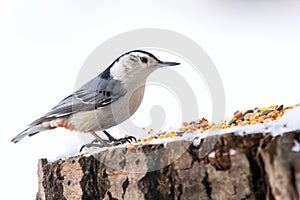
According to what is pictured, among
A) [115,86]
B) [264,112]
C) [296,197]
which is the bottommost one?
[296,197]

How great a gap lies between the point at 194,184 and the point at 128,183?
0.54 ft

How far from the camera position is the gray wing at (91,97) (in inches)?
43.9

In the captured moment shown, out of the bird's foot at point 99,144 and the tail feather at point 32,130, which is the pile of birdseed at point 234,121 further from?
the tail feather at point 32,130

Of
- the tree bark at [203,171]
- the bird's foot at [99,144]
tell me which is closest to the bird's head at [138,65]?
the bird's foot at [99,144]

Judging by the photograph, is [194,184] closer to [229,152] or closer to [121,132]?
[229,152]

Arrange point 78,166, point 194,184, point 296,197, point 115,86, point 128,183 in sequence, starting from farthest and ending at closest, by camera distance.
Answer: point 115,86 < point 78,166 < point 128,183 < point 194,184 < point 296,197

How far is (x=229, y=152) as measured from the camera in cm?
71

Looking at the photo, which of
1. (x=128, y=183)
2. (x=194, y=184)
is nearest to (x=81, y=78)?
(x=128, y=183)

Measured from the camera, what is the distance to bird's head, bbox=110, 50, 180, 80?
1.14 meters

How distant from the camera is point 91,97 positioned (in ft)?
3.76

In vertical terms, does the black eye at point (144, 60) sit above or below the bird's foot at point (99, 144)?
above

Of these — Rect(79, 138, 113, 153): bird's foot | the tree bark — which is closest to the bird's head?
Rect(79, 138, 113, 153): bird's foot

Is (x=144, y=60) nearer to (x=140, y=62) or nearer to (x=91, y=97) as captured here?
(x=140, y=62)

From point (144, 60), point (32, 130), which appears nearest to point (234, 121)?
point (144, 60)
